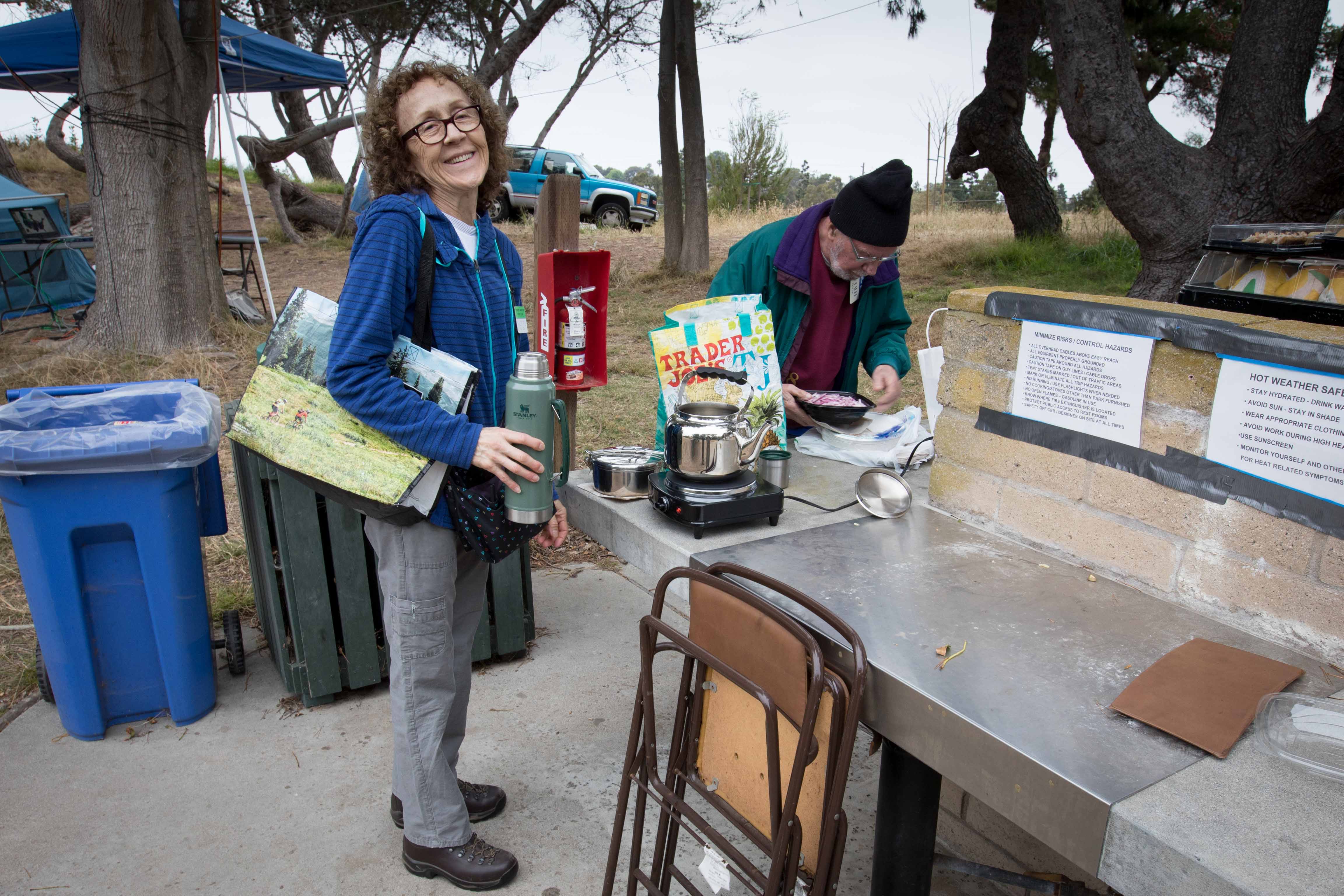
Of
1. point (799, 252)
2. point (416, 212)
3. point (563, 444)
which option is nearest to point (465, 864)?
point (563, 444)

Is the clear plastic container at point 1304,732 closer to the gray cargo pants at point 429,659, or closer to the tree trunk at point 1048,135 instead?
the gray cargo pants at point 429,659

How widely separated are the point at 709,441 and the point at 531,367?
0.46 metres

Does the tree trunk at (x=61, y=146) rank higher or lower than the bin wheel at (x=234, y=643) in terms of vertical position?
higher

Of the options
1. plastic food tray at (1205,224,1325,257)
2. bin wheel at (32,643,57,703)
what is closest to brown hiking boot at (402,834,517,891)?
bin wheel at (32,643,57,703)

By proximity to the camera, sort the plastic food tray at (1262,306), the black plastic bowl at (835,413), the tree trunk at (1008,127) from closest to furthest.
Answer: the plastic food tray at (1262,306) < the black plastic bowl at (835,413) < the tree trunk at (1008,127)

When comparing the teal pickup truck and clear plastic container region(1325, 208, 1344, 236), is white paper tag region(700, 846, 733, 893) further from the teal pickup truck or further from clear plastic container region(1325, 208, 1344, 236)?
the teal pickup truck

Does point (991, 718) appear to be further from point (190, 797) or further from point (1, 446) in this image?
point (1, 446)

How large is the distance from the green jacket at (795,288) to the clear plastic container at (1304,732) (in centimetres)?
193

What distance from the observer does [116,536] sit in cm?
281

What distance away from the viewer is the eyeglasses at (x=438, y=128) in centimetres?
193

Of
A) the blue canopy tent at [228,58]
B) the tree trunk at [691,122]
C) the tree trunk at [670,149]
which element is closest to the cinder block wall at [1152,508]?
the blue canopy tent at [228,58]

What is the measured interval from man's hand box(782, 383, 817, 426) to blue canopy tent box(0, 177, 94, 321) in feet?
28.9

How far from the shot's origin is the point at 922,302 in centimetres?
924

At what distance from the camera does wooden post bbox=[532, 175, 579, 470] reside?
3.60 meters
